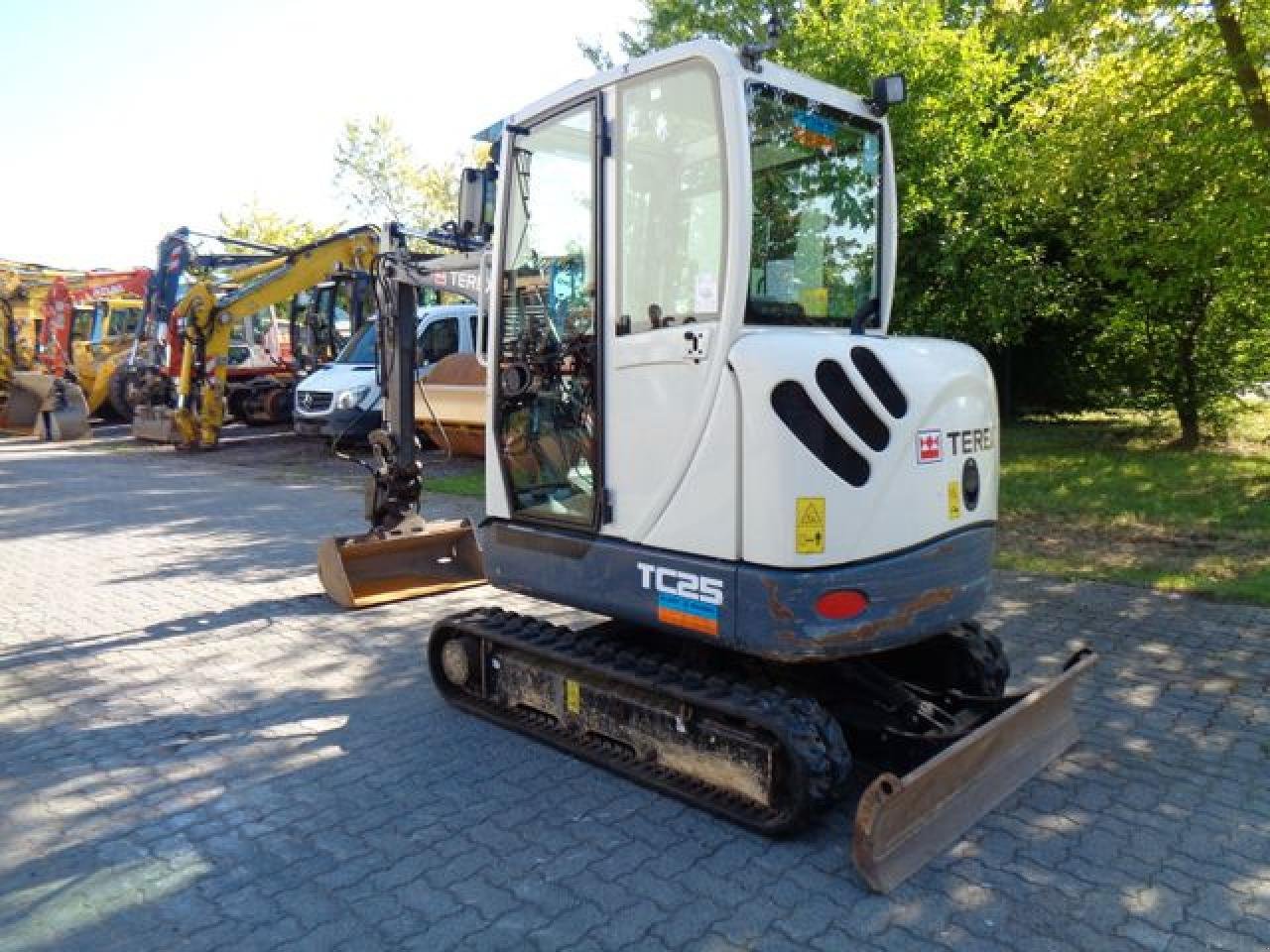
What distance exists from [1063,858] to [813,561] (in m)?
1.35

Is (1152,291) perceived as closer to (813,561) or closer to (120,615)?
(813,561)

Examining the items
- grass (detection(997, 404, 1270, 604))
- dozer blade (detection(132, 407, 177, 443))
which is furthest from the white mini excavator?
dozer blade (detection(132, 407, 177, 443))

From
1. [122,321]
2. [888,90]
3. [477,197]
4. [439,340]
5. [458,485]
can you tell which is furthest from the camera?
[122,321]

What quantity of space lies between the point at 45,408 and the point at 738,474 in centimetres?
1989

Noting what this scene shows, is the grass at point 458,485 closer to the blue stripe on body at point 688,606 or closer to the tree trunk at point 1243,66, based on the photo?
the blue stripe on body at point 688,606

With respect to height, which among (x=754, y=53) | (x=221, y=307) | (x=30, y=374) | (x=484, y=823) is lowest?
(x=484, y=823)

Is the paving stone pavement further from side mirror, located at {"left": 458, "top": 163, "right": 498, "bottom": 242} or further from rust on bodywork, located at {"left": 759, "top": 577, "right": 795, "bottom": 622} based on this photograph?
side mirror, located at {"left": 458, "top": 163, "right": 498, "bottom": 242}

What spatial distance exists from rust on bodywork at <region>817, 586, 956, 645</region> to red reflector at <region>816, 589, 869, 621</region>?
6cm

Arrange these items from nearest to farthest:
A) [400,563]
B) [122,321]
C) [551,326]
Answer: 1. [551,326]
2. [400,563]
3. [122,321]

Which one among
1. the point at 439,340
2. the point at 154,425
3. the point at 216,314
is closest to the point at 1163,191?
the point at 439,340

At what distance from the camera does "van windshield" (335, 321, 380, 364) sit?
51.4ft

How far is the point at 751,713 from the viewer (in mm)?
3365

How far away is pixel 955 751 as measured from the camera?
3.28 meters

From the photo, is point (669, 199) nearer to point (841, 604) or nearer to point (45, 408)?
point (841, 604)
